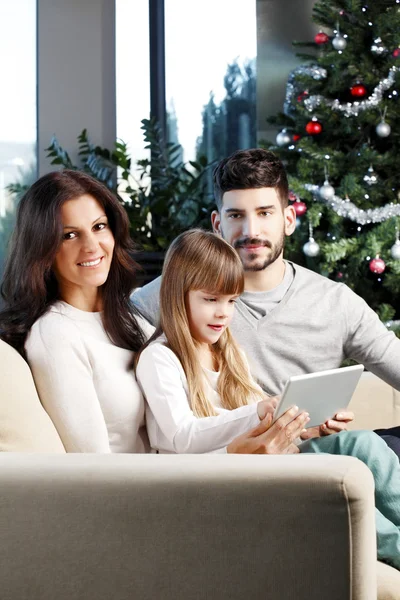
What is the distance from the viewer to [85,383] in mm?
1894

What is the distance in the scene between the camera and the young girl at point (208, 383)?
1861 mm

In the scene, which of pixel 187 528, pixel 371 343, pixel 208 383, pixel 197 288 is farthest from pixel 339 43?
pixel 187 528

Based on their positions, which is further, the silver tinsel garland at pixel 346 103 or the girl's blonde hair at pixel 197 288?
the silver tinsel garland at pixel 346 103

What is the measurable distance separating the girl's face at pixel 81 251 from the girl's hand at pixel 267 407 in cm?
46

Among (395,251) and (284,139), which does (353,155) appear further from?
(395,251)

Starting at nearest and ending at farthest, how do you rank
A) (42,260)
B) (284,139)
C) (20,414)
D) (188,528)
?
(188,528) < (20,414) < (42,260) < (284,139)

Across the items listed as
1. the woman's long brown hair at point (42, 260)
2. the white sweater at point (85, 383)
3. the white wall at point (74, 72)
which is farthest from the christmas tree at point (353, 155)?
the white sweater at point (85, 383)

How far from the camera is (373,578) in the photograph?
1349 millimetres

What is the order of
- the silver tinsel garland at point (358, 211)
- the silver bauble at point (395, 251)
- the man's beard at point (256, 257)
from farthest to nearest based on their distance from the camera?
the silver tinsel garland at point (358, 211) → the silver bauble at point (395, 251) → the man's beard at point (256, 257)

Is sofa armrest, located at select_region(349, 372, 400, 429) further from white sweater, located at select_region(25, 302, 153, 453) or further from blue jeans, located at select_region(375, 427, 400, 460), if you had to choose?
white sweater, located at select_region(25, 302, 153, 453)

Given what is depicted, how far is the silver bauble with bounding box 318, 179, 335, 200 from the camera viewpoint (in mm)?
3953

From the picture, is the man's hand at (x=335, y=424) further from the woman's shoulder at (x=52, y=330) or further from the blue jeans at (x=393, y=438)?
the woman's shoulder at (x=52, y=330)

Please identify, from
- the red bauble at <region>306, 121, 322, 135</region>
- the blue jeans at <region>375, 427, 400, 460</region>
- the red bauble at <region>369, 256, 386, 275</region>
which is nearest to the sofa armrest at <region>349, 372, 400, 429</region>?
the blue jeans at <region>375, 427, 400, 460</region>

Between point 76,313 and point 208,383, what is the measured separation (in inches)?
13.3
